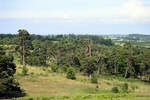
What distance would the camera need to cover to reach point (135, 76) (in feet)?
202

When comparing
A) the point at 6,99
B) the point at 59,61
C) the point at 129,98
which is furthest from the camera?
the point at 59,61

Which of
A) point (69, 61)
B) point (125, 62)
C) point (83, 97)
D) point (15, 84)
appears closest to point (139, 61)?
point (125, 62)

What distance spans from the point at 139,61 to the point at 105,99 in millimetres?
36594

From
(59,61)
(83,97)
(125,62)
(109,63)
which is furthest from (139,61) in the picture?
(83,97)

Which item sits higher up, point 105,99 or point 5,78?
point 5,78

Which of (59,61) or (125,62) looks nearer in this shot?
(125,62)

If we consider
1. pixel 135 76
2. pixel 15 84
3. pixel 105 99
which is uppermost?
pixel 15 84

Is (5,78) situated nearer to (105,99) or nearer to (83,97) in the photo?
(83,97)

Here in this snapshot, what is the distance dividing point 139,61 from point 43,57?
3101cm

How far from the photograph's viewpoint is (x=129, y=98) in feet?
91.0

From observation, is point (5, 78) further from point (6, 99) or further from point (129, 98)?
point (129, 98)

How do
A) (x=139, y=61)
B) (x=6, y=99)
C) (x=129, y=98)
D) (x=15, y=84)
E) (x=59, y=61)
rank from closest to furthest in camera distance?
(x=6, y=99) → (x=15, y=84) → (x=129, y=98) → (x=139, y=61) → (x=59, y=61)

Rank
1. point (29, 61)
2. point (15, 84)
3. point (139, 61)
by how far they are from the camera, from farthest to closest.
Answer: point (29, 61)
point (139, 61)
point (15, 84)

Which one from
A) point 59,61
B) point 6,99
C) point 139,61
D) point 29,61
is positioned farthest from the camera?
point 59,61
